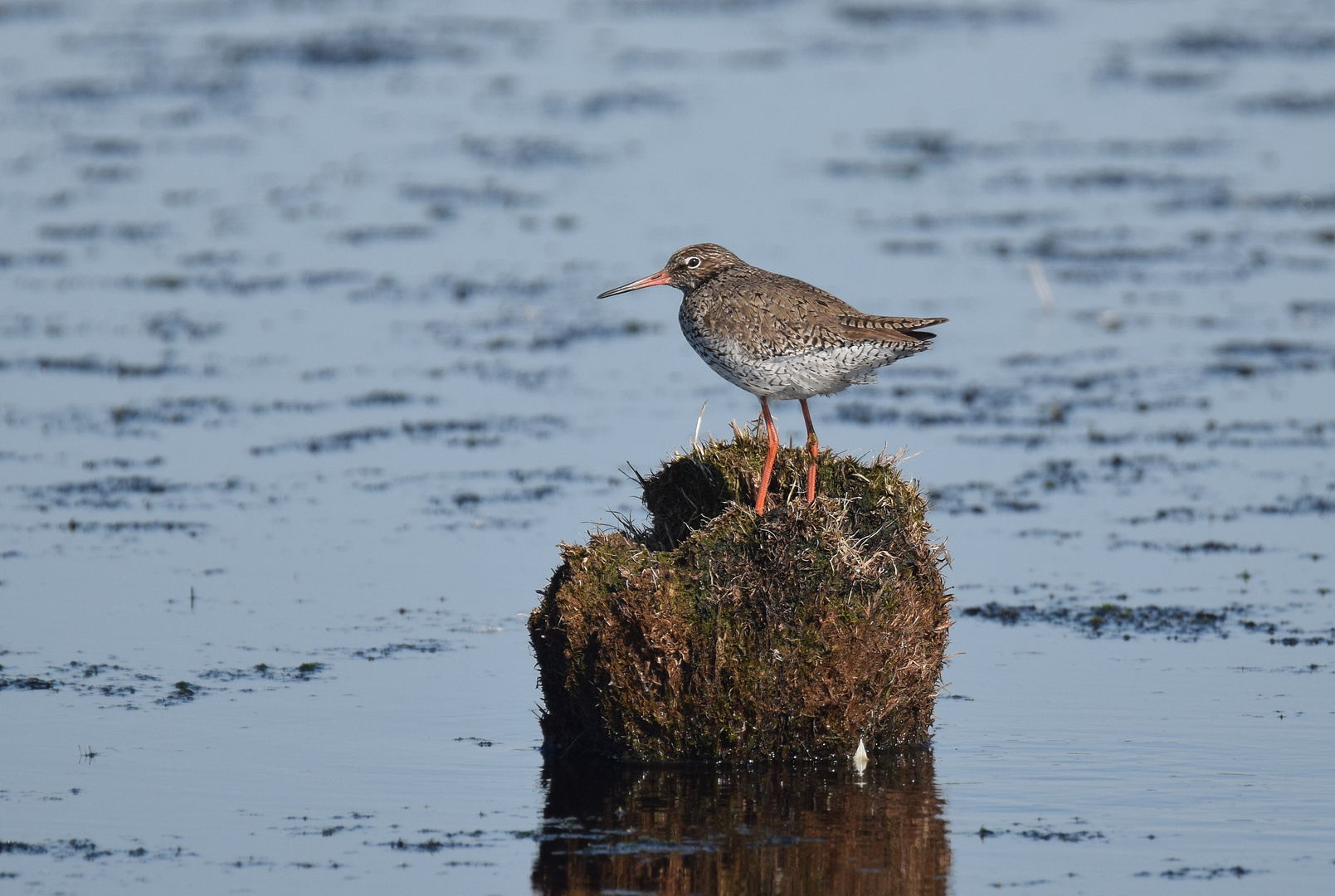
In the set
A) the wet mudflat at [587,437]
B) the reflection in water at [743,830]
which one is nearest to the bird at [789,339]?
the reflection in water at [743,830]

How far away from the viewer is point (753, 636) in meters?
9.59

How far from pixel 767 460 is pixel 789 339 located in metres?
0.66

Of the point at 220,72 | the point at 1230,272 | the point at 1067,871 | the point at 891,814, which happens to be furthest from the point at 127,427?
the point at 220,72

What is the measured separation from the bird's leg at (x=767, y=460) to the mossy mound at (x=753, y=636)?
8 cm

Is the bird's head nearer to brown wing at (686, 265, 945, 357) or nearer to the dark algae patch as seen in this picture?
brown wing at (686, 265, 945, 357)

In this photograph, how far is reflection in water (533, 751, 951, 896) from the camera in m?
8.27

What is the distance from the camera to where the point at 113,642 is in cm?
1164

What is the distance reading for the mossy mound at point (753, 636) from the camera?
31.4ft

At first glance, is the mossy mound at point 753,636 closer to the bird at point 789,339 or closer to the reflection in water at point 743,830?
the reflection in water at point 743,830

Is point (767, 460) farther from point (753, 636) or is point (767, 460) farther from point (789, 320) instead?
point (753, 636)

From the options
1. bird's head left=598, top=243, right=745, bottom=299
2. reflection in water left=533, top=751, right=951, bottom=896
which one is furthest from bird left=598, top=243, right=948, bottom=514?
reflection in water left=533, top=751, right=951, bottom=896

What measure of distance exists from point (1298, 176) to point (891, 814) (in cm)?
2084

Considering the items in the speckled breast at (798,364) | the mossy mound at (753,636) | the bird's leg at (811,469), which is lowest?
the mossy mound at (753,636)

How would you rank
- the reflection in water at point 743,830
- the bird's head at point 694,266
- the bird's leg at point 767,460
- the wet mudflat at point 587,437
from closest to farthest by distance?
the reflection in water at point 743,830, the wet mudflat at point 587,437, the bird's leg at point 767,460, the bird's head at point 694,266
